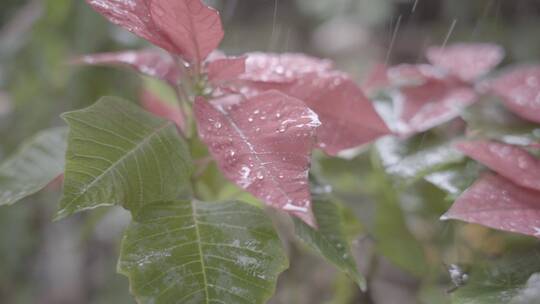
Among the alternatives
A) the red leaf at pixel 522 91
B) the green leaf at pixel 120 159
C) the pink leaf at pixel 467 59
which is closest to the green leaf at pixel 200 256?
the green leaf at pixel 120 159

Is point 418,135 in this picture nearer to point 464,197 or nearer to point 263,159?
point 464,197

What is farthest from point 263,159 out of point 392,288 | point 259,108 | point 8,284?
point 8,284

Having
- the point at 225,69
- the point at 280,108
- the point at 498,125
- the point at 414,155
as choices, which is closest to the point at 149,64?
the point at 225,69

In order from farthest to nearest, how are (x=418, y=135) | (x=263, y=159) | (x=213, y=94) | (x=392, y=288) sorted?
(x=392, y=288) < (x=418, y=135) < (x=213, y=94) < (x=263, y=159)

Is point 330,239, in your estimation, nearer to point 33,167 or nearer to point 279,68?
point 279,68

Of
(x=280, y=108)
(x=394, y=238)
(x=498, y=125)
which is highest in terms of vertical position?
(x=280, y=108)

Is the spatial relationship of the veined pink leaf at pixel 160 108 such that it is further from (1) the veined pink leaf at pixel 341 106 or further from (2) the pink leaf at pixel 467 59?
(2) the pink leaf at pixel 467 59

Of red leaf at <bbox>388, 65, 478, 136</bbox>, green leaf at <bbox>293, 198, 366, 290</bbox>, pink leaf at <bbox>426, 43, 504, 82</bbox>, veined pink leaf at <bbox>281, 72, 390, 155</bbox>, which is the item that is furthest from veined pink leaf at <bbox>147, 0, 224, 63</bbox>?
pink leaf at <bbox>426, 43, 504, 82</bbox>
